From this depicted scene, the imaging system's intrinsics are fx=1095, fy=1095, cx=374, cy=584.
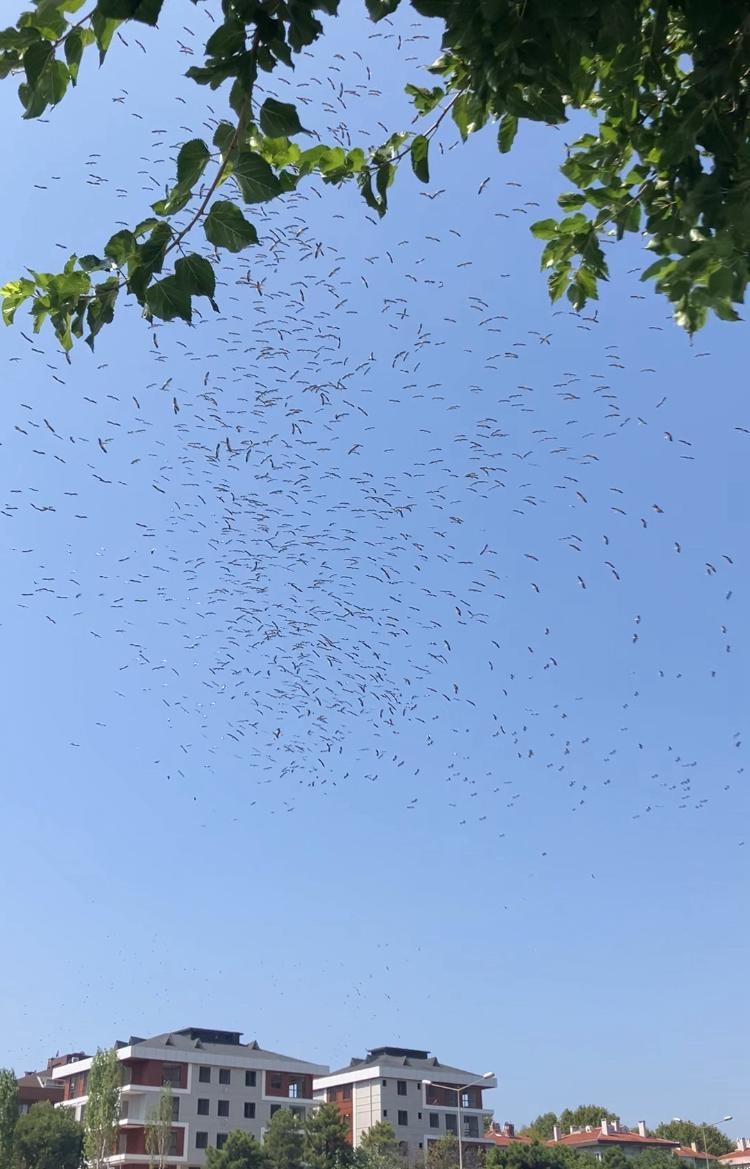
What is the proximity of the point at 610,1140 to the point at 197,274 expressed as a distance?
10582 centimetres

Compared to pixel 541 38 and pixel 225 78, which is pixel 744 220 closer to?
pixel 541 38

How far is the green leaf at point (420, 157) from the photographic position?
13.4ft

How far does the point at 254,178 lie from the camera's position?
3367 mm

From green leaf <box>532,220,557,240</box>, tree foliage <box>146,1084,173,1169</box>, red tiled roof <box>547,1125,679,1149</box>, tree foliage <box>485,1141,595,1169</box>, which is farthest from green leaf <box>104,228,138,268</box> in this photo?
red tiled roof <box>547,1125,679,1149</box>

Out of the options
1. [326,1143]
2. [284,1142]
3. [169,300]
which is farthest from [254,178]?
[326,1143]

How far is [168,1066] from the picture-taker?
67.2 meters

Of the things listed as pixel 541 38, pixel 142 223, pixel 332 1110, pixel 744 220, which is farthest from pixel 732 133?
pixel 332 1110

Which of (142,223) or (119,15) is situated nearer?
(119,15)

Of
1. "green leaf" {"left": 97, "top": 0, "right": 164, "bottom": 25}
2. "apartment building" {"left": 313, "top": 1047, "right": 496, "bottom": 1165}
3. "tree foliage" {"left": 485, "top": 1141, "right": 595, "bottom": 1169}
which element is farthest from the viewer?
"apartment building" {"left": 313, "top": 1047, "right": 496, "bottom": 1165}

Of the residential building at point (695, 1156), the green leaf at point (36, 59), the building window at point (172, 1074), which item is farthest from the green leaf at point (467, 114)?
the residential building at point (695, 1156)

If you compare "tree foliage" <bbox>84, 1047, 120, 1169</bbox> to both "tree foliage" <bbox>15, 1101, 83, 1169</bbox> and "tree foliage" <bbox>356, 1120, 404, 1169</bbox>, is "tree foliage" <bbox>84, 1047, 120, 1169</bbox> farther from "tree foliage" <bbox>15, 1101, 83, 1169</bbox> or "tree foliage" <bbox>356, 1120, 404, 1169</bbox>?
"tree foliage" <bbox>356, 1120, 404, 1169</bbox>

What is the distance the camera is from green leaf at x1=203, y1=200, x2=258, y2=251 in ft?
10.8

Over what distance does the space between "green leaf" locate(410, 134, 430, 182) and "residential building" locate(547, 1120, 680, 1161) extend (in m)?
98.4

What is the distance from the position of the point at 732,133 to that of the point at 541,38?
0.93 m
